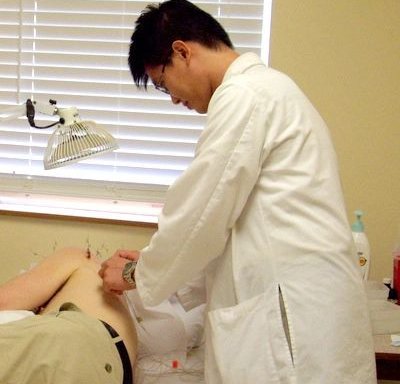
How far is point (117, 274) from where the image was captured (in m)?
1.53

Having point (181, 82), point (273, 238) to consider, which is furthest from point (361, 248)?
point (181, 82)

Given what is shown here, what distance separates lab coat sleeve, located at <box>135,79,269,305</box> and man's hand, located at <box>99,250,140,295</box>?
0.26 meters

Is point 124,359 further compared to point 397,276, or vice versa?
point 397,276

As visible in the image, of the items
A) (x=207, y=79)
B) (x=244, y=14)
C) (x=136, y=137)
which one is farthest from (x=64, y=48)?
(x=207, y=79)

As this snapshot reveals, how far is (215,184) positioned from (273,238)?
0.16 m

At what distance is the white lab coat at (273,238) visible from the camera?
1190 mm

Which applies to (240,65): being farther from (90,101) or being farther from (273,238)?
(90,101)

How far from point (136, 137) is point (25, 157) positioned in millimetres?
457

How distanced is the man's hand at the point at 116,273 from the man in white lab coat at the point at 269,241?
257 mm

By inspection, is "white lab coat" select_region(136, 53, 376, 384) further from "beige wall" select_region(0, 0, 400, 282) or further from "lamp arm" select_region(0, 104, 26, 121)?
"beige wall" select_region(0, 0, 400, 282)

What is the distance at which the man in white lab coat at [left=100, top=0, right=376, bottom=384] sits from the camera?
1191 mm

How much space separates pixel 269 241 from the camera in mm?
1223

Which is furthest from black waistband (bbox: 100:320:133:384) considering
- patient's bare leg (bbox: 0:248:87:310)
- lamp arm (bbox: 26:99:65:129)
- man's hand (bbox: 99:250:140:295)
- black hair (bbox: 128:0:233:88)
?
black hair (bbox: 128:0:233:88)

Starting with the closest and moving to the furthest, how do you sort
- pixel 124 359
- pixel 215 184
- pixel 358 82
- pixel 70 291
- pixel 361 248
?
pixel 215 184 → pixel 124 359 → pixel 70 291 → pixel 361 248 → pixel 358 82
